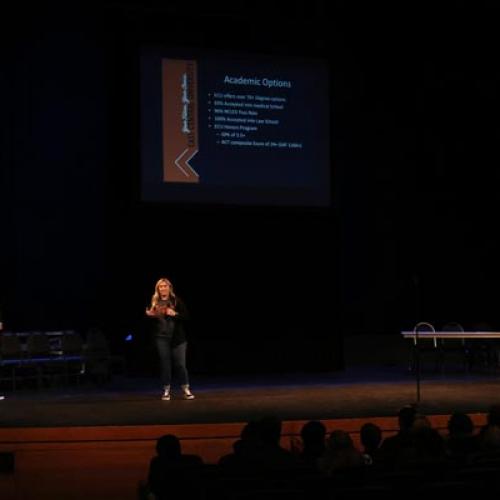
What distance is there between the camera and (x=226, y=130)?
9.63 metres

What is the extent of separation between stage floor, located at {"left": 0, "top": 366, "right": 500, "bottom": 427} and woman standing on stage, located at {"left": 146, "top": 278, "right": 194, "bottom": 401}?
0.84ft

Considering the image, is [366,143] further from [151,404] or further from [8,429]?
[8,429]

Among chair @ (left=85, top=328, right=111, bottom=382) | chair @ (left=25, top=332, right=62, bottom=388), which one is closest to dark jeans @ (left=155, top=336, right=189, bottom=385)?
chair @ (left=85, top=328, right=111, bottom=382)

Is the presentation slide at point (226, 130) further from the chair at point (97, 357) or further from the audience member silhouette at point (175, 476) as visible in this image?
the audience member silhouette at point (175, 476)

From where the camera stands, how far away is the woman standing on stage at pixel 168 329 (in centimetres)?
759

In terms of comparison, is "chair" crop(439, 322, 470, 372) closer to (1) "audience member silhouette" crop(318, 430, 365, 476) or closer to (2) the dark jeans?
(2) the dark jeans

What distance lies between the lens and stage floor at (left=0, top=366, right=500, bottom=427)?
6.14m

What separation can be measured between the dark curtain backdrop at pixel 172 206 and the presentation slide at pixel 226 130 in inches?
9.7

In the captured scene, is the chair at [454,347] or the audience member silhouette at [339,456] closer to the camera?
the audience member silhouette at [339,456]

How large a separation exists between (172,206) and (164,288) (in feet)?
7.68

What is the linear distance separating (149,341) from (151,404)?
282 cm

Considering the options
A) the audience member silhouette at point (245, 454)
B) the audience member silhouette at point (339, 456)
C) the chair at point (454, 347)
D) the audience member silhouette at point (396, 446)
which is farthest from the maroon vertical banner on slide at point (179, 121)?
the audience member silhouette at point (339, 456)

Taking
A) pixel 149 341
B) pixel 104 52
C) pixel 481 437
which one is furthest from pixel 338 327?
pixel 481 437

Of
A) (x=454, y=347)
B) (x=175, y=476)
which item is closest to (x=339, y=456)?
(x=175, y=476)
